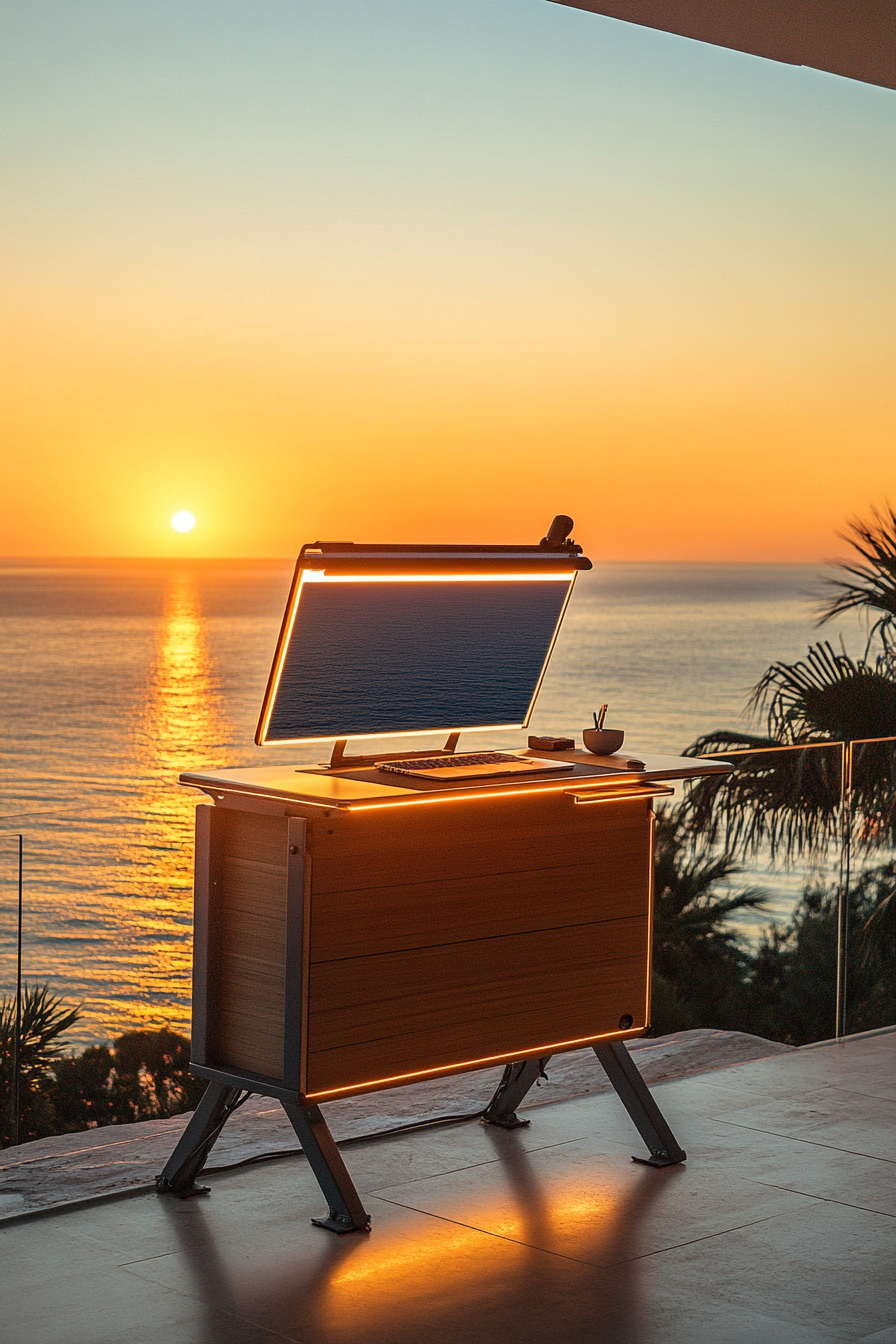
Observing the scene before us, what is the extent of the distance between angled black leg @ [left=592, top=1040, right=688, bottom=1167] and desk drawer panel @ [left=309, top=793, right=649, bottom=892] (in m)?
0.51

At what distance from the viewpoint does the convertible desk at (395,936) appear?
316 cm

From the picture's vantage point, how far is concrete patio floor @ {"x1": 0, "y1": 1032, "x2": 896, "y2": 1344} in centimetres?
275

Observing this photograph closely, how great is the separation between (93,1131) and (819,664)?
399cm

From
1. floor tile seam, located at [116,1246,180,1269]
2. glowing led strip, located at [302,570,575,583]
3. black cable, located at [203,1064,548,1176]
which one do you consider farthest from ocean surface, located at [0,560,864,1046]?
floor tile seam, located at [116,1246,180,1269]

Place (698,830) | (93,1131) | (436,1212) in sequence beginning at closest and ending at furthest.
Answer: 1. (436,1212)
2. (93,1131)
3. (698,830)

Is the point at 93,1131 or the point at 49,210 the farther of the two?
the point at 49,210

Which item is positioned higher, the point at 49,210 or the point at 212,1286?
the point at 49,210

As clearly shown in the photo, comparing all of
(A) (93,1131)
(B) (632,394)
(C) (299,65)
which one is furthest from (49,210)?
(A) (93,1131)

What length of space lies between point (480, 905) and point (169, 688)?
3874 cm

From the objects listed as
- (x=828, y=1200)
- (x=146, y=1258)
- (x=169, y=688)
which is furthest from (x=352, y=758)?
(x=169, y=688)

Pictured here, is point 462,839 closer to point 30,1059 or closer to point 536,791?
point 536,791

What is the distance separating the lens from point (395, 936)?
330cm

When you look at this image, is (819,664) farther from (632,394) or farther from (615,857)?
(632,394)

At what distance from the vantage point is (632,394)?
114 ft
